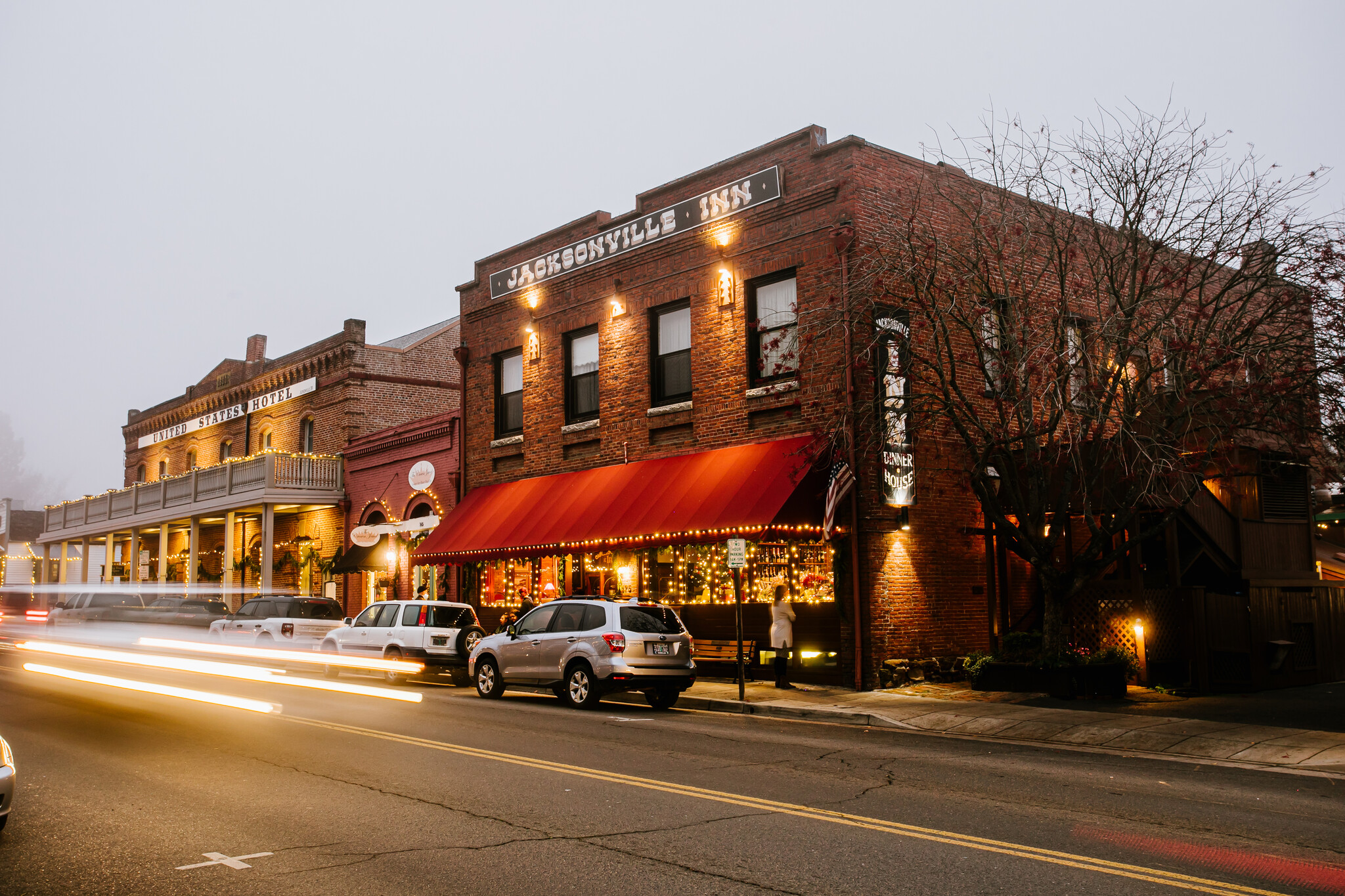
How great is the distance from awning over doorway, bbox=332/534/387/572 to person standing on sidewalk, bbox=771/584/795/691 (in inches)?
618

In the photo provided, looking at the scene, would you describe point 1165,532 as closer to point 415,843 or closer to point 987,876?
point 987,876

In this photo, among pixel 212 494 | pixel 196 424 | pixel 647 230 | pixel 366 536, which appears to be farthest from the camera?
pixel 196 424

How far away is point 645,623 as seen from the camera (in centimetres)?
1599

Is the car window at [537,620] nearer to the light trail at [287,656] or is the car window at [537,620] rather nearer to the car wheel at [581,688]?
the car wheel at [581,688]

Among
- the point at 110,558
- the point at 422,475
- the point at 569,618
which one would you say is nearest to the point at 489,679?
the point at 569,618

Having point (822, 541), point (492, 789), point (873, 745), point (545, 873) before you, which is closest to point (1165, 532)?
point (822, 541)

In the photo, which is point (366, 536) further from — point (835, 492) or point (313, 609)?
point (835, 492)

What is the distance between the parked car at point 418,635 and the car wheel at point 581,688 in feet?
12.4

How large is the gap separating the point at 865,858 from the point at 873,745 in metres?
5.57

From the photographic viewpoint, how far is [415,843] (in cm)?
693

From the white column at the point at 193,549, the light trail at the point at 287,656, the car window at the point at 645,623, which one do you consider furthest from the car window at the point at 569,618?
the white column at the point at 193,549

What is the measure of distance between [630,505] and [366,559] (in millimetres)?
12841

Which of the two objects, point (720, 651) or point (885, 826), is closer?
point (885, 826)

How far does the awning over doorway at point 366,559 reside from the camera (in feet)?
99.1
